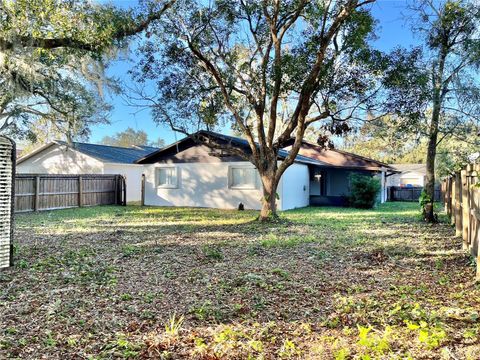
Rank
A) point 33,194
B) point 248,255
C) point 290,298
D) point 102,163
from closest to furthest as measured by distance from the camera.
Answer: point 290,298 < point 248,255 < point 33,194 < point 102,163

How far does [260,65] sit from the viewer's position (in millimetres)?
12289

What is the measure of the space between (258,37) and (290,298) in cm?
1002

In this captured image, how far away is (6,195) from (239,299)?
3713mm

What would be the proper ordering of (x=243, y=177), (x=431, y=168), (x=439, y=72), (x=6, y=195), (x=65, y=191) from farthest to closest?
1. (x=243, y=177)
2. (x=65, y=191)
3. (x=431, y=168)
4. (x=439, y=72)
5. (x=6, y=195)

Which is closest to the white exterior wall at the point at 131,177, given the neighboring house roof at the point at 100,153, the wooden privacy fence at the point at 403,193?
the neighboring house roof at the point at 100,153

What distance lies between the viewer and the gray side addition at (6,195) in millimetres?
5582

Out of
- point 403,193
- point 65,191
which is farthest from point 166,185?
point 403,193

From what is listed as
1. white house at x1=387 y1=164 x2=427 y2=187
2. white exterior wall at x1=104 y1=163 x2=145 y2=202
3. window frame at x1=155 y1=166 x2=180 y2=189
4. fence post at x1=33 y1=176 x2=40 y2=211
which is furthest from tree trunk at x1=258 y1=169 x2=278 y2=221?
white house at x1=387 y1=164 x2=427 y2=187

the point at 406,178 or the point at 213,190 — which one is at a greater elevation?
the point at 406,178

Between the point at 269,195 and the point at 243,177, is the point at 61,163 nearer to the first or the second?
the point at 243,177

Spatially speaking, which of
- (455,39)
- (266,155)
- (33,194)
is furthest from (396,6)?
(33,194)

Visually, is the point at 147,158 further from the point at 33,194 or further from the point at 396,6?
the point at 396,6

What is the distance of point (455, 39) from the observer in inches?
463

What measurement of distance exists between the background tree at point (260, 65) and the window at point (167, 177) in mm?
6021
